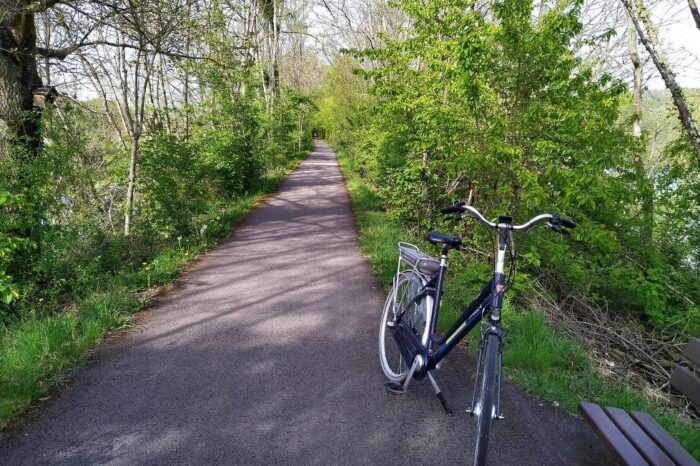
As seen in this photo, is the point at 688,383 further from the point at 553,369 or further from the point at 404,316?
the point at 404,316

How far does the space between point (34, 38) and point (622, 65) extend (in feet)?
41.4

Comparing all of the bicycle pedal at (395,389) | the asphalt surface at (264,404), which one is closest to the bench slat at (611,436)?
the asphalt surface at (264,404)

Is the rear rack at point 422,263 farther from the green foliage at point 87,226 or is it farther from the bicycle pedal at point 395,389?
the green foliage at point 87,226

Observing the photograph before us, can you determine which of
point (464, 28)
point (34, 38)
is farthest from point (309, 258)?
point (34, 38)

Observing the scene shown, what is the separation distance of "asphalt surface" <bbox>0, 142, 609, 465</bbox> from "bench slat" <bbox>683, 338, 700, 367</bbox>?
2.60 feet

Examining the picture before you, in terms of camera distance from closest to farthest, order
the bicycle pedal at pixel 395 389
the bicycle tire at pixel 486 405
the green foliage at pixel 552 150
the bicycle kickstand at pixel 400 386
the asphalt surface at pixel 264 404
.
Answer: the bicycle tire at pixel 486 405
the asphalt surface at pixel 264 404
the bicycle kickstand at pixel 400 386
the bicycle pedal at pixel 395 389
the green foliage at pixel 552 150

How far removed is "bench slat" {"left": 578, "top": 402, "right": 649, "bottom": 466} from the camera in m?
2.13

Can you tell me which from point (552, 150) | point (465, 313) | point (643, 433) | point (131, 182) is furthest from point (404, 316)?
point (131, 182)

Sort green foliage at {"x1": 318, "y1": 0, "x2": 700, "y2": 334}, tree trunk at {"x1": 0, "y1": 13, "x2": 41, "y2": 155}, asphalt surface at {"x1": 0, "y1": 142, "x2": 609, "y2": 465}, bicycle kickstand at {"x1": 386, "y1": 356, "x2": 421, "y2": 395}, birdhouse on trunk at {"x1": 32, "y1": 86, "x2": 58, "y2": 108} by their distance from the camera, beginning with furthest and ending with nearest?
birdhouse on trunk at {"x1": 32, "y1": 86, "x2": 58, "y2": 108} < tree trunk at {"x1": 0, "y1": 13, "x2": 41, "y2": 155} < green foliage at {"x1": 318, "y1": 0, "x2": 700, "y2": 334} < bicycle kickstand at {"x1": 386, "y1": 356, "x2": 421, "y2": 395} < asphalt surface at {"x1": 0, "y1": 142, "x2": 609, "y2": 465}

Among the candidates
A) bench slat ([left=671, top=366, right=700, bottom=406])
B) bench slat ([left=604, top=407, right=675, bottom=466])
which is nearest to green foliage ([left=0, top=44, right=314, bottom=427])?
bench slat ([left=604, top=407, right=675, bottom=466])

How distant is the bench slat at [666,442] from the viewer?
2.08 metres

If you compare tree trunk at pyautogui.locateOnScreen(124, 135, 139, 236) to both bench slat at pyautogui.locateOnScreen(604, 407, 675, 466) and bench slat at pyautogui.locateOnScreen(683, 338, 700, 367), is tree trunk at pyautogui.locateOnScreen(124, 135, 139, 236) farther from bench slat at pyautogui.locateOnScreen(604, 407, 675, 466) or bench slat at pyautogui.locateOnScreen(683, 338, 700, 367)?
bench slat at pyautogui.locateOnScreen(683, 338, 700, 367)

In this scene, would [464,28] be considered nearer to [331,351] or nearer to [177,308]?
[331,351]

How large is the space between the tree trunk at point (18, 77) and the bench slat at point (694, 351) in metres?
7.17
